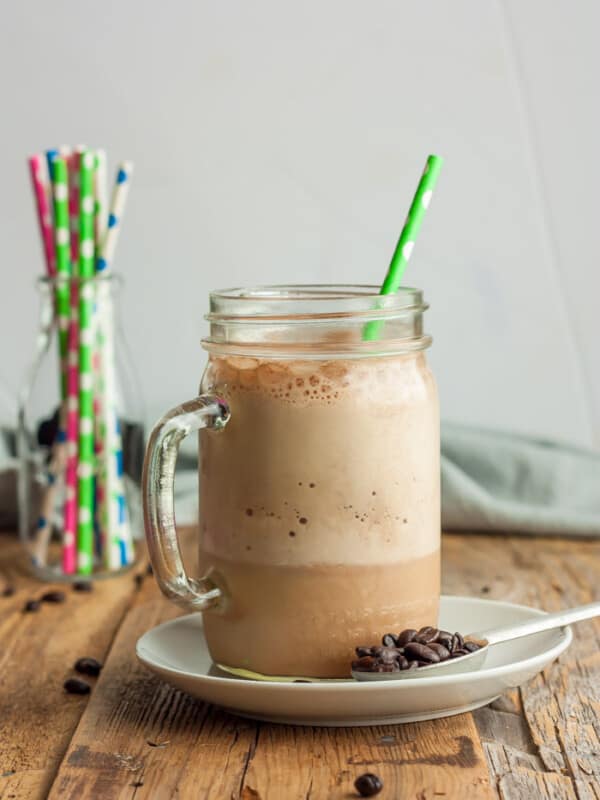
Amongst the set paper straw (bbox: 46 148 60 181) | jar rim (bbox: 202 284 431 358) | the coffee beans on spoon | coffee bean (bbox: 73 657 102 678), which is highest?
paper straw (bbox: 46 148 60 181)

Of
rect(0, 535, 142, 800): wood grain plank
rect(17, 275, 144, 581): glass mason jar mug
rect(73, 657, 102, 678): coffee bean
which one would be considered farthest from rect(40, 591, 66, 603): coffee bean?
rect(73, 657, 102, 678): coffee bean

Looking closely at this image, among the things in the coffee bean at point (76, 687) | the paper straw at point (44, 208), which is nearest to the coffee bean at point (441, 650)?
the coffee bean at point (76, 687)

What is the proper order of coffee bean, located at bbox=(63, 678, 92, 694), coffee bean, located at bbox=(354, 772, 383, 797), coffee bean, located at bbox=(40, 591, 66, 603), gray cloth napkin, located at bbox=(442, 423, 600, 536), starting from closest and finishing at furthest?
coffee bean, located at bbox=(354, 772, 383, 797) → coffee bean, located at bbox=(63, 678, 92, 694) → coffee bean, located at bbox=(40, 591, 66, 603) → gray cloth napkin, located at bbox=(442, 423, 600, 536)

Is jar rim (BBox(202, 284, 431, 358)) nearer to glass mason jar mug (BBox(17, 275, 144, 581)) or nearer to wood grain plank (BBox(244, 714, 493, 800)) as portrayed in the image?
wood grain plank (BBox(244, 714, 493, 800))

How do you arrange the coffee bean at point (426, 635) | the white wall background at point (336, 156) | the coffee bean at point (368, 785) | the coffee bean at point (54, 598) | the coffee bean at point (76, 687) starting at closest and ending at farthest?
the coffee bean at point (368, 785) → the coffee bean at point (426, 635) → the coffee bean at point (76, 687) → the coffee bean at point (54, 598) → the white wall background at point (336, 156)

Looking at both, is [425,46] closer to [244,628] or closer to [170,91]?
[170,91]

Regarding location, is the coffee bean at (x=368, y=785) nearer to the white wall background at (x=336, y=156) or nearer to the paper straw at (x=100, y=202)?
the paper straw at (x=100, y=202)

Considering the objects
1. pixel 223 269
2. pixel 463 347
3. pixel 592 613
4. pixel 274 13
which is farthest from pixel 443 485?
pixel 274 13
